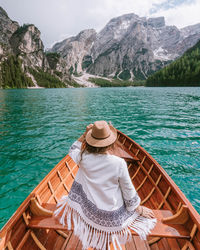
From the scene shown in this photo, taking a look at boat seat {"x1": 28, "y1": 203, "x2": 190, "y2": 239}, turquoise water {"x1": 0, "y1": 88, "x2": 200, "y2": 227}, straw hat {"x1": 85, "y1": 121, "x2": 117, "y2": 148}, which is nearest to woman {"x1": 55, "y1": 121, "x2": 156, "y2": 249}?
straw hat {"x1": 85, "y1": 121, "x2": 117, "y2": 148}

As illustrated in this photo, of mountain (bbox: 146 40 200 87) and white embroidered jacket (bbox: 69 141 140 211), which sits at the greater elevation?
mountain (bbox: 146 40 200 87)

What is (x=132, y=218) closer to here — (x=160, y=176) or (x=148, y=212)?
(x=148, y=212)

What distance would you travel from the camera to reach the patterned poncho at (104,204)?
88.6 inches

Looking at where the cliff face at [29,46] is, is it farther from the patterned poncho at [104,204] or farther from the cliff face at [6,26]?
the patterned poncho at [104,204]

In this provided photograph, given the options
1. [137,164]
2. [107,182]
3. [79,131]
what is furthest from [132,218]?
[79,131]

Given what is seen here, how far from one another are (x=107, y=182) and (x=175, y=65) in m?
142

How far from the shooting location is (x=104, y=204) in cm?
234

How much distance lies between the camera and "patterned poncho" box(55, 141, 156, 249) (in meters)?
2.25

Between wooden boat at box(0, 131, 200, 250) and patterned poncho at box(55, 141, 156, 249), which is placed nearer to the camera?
patterned poncho at box(55, 141, 156, 249)

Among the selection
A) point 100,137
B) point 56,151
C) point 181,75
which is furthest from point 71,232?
point 181,75

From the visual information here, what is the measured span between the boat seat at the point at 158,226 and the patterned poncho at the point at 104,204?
0.57 ft

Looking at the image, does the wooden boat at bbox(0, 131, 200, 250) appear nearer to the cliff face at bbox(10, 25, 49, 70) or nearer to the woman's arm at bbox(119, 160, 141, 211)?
the woman's arm at bbox(119, 160, 141, 211)

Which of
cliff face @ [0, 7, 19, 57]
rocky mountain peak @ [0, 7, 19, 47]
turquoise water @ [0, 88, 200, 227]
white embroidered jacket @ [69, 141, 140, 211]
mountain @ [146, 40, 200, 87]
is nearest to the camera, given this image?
white embroidered jacket @ [69, 141, 140, 211]

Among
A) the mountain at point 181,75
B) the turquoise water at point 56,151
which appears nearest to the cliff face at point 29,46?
the mountain at point 181,75
